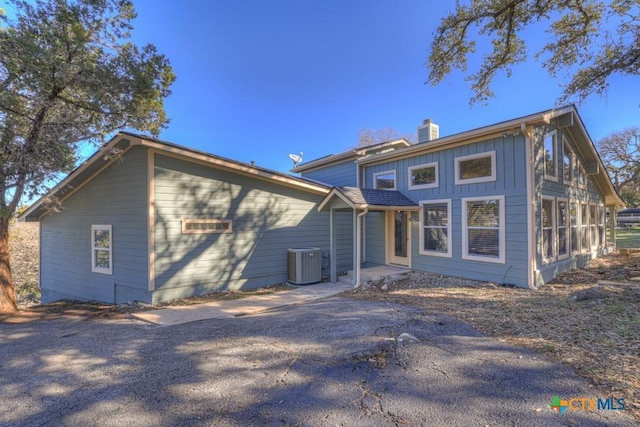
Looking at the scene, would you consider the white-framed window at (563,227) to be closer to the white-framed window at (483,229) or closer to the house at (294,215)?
the house at (294,215)

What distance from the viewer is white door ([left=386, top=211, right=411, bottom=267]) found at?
10438 millimetres

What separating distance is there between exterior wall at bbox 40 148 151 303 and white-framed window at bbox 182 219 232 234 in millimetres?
924

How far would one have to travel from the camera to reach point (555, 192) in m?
8.81

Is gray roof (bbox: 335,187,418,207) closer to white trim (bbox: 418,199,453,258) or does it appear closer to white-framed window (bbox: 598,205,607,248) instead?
white trim (bbox: 418,199,453,258)

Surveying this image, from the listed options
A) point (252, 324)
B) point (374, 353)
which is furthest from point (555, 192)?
point (252, 324)

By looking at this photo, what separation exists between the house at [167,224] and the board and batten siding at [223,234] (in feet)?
0.08

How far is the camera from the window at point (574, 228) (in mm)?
10096

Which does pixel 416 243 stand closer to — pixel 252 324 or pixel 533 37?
pixel 252 324

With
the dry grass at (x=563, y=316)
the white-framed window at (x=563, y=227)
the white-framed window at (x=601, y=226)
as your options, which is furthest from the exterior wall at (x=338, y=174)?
the white-framed window at (x=601, y=226)

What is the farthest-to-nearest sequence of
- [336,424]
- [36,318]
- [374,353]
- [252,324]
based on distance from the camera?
[36,318]
[252,324]
[374,353]
[336,424]

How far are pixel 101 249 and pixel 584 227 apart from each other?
1628cm

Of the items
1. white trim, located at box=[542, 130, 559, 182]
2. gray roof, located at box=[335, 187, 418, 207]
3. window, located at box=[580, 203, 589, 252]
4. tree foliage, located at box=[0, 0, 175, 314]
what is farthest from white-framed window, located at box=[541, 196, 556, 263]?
tree foliage, located at box=[0, 0, 175, 314]

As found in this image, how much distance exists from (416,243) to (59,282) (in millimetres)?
11650

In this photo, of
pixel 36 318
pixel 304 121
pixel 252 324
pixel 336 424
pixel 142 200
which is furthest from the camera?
pixel 304 121
